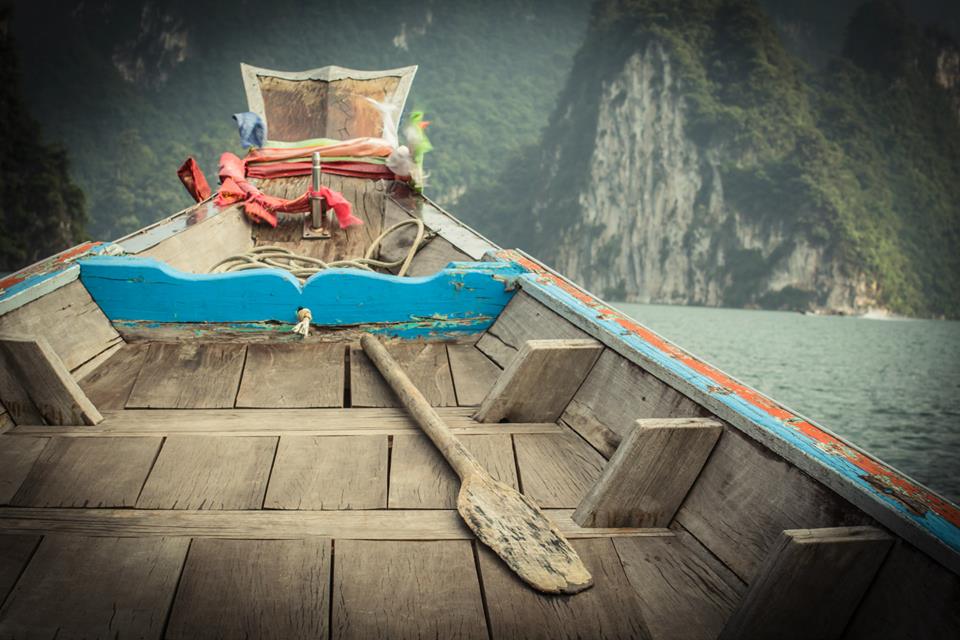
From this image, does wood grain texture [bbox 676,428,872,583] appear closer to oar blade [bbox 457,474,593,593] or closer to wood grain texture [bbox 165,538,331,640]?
oar blade [bbox 457,474,593,593]

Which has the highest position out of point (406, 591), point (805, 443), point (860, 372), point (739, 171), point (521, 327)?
point (805, 443)

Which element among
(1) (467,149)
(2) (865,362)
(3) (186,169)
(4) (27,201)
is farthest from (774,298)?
(3) (186,169)

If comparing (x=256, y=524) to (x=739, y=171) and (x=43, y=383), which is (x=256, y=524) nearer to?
(x=43, y=383)

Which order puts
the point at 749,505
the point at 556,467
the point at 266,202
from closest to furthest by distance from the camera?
the point at 749,505
the point at 556,467
the point at 266,202

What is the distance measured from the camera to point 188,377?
1855mm

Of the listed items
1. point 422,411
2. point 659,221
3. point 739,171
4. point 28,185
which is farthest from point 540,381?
point 739,171

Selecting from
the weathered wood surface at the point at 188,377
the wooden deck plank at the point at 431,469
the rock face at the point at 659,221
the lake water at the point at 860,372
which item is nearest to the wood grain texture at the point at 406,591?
the wooden deck plank at the point at 431,469

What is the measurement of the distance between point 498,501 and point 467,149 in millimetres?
78160

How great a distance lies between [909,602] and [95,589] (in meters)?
1.06

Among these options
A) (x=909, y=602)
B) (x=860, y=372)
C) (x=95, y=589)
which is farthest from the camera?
(x=860, y=372)

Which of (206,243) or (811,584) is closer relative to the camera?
(811,584)

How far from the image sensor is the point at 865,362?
3559 cm

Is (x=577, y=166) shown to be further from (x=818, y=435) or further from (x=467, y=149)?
(x=818, y=435)

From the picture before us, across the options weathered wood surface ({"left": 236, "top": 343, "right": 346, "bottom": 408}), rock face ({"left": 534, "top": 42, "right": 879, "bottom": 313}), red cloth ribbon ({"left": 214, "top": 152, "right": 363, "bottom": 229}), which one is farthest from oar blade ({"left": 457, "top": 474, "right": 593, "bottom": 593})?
rock face ({"left": 534, "top": 42, "right": 879, "bottom": 313})
